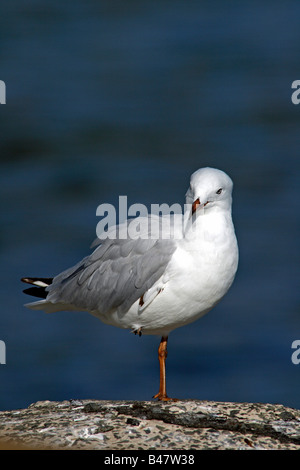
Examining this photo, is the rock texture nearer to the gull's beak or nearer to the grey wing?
the grey wing

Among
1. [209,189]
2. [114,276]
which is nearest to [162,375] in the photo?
[114,276]

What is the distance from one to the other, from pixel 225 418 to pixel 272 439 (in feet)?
1.24

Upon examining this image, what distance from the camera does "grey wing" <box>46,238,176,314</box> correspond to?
679 cm

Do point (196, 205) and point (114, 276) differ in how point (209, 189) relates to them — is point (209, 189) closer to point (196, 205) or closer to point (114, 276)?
point (196, 205)

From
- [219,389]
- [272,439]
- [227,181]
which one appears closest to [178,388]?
[219,389]

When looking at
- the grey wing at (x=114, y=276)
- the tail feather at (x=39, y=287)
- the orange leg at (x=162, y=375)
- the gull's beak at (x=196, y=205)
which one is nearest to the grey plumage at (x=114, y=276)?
the grey wing at (x=114, y=276)

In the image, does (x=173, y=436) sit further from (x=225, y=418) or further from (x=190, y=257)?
(x=190, y=257)

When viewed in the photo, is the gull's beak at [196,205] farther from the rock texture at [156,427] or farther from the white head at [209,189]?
the rock texture at [156,427]

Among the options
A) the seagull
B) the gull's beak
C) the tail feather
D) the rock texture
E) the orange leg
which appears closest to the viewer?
the rock texture

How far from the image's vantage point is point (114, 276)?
719 centimetres

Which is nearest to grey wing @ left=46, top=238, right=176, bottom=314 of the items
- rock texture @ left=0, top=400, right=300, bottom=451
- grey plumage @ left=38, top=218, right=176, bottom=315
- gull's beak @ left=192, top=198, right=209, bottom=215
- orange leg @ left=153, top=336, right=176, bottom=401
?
grey plumage @ left=38, top=218, right=176, bottom=315

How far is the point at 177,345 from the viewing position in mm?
11633

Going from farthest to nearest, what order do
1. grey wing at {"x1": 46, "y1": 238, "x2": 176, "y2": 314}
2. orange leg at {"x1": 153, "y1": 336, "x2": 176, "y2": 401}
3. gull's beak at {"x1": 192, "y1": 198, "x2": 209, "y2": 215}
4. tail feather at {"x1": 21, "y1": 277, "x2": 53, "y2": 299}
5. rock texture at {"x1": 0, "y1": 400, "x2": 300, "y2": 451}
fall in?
tail feather at {"x1": 21, "y1": 277, "x2": 53, "y2": 299}
orange leg at {"x1": 153, "y1": 336, "x2": 176, "y2": 401}
grey wing at {"x1": 46, "y1": 238, "x2": 176, "y2": 314}
gull's beak at {"x1": 192, "y1": 198, "x2": 209, "y2": 215}
rock texture at {"x1": 0, "y1": 400, "x2": 300, "y2": 451}

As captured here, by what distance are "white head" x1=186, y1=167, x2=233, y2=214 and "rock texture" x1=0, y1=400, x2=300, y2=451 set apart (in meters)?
1.33
